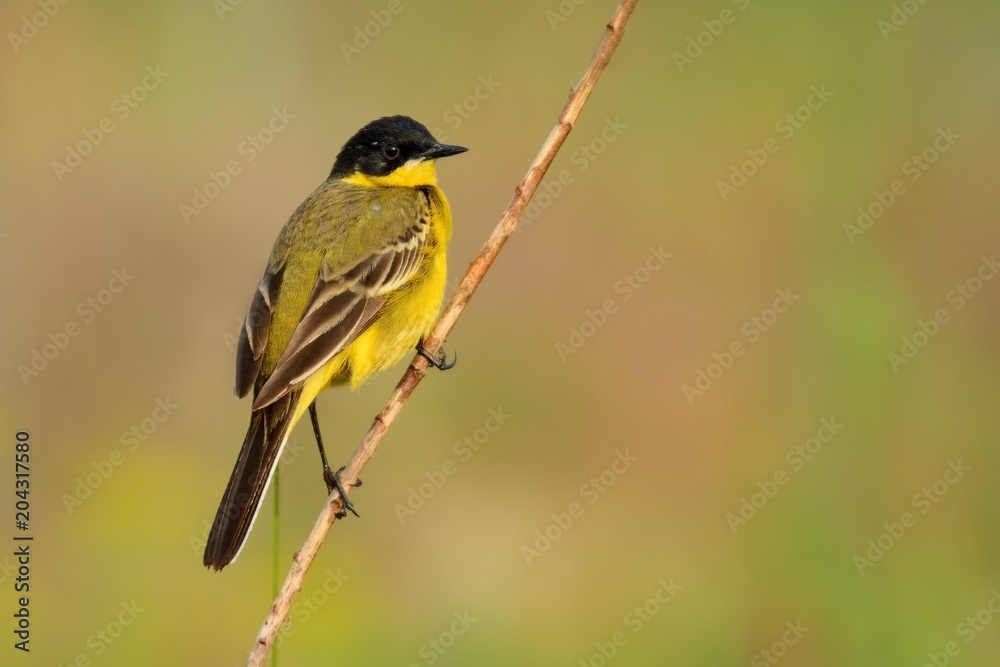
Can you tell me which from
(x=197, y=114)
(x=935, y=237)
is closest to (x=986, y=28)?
(x=935, y=237)

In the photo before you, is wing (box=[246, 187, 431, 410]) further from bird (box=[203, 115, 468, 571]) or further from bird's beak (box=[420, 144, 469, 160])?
bird's beak (box=[420, 144, 469, 160])

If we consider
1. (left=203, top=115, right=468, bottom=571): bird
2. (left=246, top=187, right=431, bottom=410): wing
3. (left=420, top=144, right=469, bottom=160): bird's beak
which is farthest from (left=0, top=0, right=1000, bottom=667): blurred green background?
(left=420, top=144, right=469, bottom=160): bird's beak

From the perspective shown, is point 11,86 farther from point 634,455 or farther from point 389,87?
point 634,455

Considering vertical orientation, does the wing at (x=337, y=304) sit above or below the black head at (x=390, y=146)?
below

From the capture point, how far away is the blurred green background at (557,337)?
5.95 meters

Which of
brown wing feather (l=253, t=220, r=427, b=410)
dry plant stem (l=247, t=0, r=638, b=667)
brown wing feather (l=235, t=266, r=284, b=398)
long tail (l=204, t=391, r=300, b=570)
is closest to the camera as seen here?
dry plant stem (l=247, t=0, r=638, b=667)

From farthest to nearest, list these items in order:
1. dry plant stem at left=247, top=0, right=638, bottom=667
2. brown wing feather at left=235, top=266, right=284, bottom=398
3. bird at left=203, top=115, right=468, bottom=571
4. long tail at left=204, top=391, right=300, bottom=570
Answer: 1. brown wing feather at left=235, top=266, right=284, bottom=398
2. bird at left=203, top=115, right=468, bottom=571
3. long tail at left=204, top=391, right=300, bottom=570
4. dry plant stem at left=247, top=0, right=638, bottom=667

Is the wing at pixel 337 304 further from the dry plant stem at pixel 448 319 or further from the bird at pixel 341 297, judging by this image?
the dry plant stem at pixel 448 319

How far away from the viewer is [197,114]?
9320 mm

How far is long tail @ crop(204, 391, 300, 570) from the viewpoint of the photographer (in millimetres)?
4098

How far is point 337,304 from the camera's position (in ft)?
16.8

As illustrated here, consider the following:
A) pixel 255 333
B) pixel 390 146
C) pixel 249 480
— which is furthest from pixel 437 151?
pixel 249 480

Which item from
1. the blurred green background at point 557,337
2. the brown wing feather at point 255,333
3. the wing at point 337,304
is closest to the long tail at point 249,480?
the wing at point 337,304

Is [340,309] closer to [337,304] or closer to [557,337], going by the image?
[337,304]
